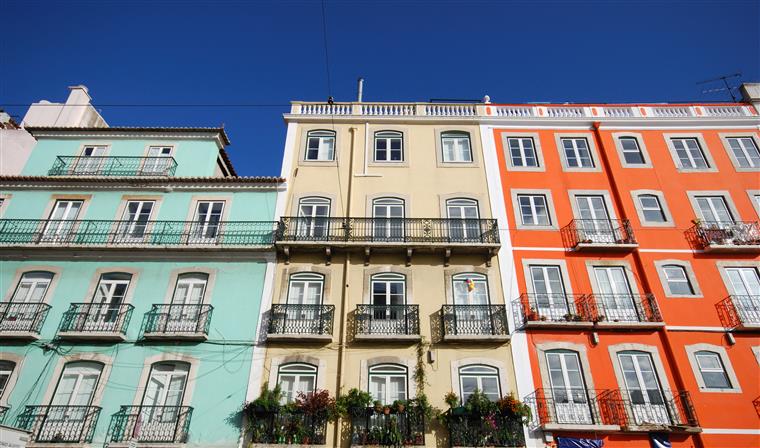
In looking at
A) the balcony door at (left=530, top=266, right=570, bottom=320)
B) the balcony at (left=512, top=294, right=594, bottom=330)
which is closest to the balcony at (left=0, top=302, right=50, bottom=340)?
the balcony at (left=512, top=294, right=594, bottom=330)

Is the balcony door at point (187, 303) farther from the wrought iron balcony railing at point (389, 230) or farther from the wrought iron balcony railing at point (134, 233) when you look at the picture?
the wrought iron balcony railing at point (389, 230)

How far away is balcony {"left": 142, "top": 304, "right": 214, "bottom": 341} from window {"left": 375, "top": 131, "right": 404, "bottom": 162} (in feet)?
31.1

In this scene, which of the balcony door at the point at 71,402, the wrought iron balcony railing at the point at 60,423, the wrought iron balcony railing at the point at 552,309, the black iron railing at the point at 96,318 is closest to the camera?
the wrought iron balcony railing at the point at 60,423

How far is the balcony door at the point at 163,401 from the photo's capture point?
14.3 m

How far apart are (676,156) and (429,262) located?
469 inches

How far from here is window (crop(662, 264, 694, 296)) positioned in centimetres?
1694

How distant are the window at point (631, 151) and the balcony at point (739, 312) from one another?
6.50 m

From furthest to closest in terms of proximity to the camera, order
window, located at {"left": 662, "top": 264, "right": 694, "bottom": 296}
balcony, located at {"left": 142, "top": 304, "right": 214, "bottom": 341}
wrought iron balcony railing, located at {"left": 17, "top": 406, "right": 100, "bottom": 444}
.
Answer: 1. window, located at {"left": 662, "top": 264, "right": 694, "bottom": 296}
2. balcony, located at {"left": 142, "top": 304, "right": 214, "bottom": 341}
3. wrought iron balcony railing, located at {"left": 17, "top": 406, "right": 100, "bottom": 444}

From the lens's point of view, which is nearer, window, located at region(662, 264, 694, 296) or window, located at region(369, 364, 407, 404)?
window, located at region(369, 364, 407, 404)

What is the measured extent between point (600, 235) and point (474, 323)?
244 inches

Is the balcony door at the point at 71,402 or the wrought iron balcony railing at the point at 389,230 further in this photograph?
the wrought iron balcony railing at the point at 389,230

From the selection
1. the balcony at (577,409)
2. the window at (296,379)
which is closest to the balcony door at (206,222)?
the window at (296,379)

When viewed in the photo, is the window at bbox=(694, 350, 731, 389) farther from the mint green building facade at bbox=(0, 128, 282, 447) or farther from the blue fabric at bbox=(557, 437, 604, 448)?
the mint green building facade at bbox=(0, 128, 282, 447)

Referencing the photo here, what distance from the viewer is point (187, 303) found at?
663 inches
